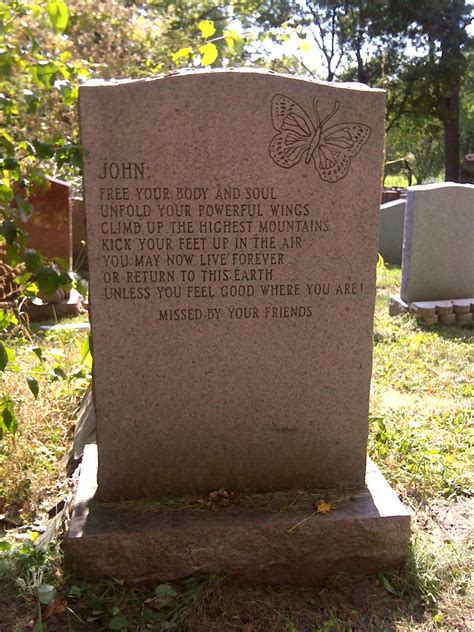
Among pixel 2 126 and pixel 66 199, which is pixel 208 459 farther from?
pixel 66 199

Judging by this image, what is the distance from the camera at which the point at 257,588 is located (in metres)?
2.51

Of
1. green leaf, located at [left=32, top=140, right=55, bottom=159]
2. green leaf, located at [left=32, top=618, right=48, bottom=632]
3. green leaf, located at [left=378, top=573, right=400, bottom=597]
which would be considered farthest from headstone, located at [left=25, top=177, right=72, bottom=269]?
green leaf, located at [left=378, top=573, right=400, bottom=597]

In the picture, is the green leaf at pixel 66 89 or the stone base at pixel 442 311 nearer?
the green leaf at pixel 66 89

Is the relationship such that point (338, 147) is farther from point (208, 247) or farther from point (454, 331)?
point (454, 331)

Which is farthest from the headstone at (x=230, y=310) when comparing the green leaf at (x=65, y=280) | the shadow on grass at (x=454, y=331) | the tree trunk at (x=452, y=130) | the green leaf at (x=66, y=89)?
the tree trunk at (x=452, y=130)

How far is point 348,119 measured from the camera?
254cm

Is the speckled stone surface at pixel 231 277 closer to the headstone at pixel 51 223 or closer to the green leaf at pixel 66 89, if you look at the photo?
the green leaf at pixel 66 89

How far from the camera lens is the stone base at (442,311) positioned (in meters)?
6.79

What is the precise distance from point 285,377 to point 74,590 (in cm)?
118

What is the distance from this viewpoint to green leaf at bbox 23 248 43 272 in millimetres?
2340

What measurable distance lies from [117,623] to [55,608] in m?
0.25

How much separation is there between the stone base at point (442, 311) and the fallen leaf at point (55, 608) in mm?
5308

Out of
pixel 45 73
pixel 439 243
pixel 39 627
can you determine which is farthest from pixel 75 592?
pixel 439 243

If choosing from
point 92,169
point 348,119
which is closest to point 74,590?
point 92,169
